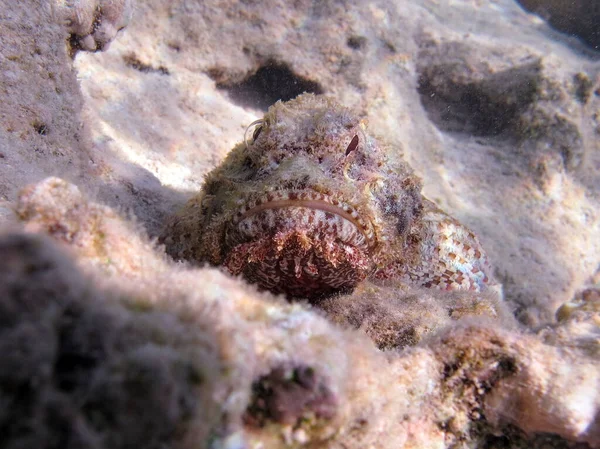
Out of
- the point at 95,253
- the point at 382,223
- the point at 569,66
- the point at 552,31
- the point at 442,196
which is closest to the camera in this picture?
the point at 95,253

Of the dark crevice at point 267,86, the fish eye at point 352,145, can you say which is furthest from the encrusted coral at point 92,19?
the fish eye at point 352,145

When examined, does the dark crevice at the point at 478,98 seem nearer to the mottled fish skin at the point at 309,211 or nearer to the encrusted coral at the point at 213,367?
the mottled fish skin at the point at 309,211

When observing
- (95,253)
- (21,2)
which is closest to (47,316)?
(95,253)

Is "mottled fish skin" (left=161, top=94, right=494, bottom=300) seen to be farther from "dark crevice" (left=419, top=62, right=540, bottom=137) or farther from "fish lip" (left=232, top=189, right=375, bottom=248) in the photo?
"dark crevice" (left=419, top=62, right=540, bottom=137)

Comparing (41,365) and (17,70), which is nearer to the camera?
(41,365)

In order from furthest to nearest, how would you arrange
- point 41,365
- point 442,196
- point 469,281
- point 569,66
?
point 569,66, point 442,196, point 469,281, point 41,365

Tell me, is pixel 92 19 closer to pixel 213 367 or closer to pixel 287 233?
pixel 287 233

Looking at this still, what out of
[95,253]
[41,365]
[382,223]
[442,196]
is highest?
[41,365]

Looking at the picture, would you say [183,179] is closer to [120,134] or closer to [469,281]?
[120,134]
